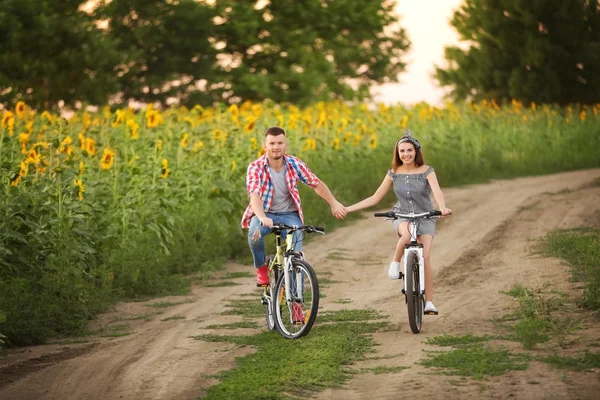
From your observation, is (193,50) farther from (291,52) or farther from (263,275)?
(263,275)

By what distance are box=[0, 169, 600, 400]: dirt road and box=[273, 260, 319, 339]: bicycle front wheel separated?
50cm

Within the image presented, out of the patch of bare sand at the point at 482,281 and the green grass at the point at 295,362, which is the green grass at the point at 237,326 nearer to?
the green grass at the point at 295,362

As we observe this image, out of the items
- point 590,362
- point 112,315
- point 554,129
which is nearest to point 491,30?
point 554,129

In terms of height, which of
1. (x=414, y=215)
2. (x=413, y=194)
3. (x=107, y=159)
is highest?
(x=107, y=159)

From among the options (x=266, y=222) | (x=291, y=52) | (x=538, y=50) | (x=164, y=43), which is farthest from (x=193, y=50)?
Answer: (x=266, y=222)

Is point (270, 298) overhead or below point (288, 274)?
below

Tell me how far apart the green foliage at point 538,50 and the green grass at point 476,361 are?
29.4m

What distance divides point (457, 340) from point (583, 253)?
4.52 m

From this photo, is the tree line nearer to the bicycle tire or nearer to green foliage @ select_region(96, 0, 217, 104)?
green foliage @ select_region(96, 0, 217, 104)

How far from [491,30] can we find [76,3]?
14089mm

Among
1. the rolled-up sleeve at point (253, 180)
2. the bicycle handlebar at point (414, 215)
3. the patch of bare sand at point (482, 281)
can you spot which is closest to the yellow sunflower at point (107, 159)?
the patch of bare sand at point (482, 281)

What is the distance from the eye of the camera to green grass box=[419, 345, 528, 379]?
7195 mm

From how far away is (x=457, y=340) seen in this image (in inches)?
327

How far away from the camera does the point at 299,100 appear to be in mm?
38844
